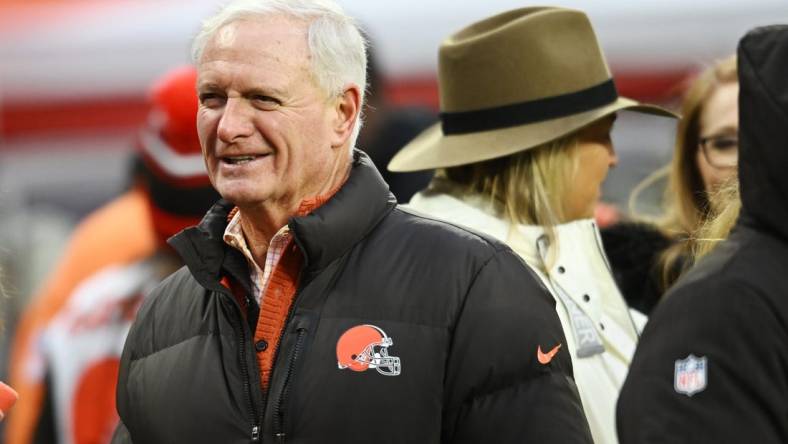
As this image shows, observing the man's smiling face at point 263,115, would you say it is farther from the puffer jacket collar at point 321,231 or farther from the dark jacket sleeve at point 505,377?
the dark jacket sleeve at point 505,377

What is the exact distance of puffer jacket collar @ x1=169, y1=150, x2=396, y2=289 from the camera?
8.71 ft

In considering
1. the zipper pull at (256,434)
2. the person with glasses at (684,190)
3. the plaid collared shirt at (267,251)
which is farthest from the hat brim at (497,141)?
the zipper pull at (256,434)

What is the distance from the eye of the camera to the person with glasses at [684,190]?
13.2 feet

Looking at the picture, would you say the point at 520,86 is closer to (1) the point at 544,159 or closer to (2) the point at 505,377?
(1) the point at 544,159

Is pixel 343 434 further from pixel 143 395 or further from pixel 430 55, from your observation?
pixel 430 55

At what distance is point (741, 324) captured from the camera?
210 cm

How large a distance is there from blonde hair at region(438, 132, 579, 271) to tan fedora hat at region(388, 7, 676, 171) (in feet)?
0.15

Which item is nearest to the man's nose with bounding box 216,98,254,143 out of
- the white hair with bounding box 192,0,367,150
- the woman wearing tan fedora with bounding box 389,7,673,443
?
the white hair with bounding box 192,0,367,150

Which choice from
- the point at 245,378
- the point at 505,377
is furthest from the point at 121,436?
the point at 505,377

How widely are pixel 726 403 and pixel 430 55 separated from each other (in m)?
6.49

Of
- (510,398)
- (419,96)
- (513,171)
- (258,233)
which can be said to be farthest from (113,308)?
(419,96)

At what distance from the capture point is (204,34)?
280 centimetres

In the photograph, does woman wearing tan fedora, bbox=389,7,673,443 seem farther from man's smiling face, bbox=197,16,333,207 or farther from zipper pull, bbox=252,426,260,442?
zipper pull, bbox=252,426,260,442

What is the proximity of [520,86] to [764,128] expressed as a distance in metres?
1.44
